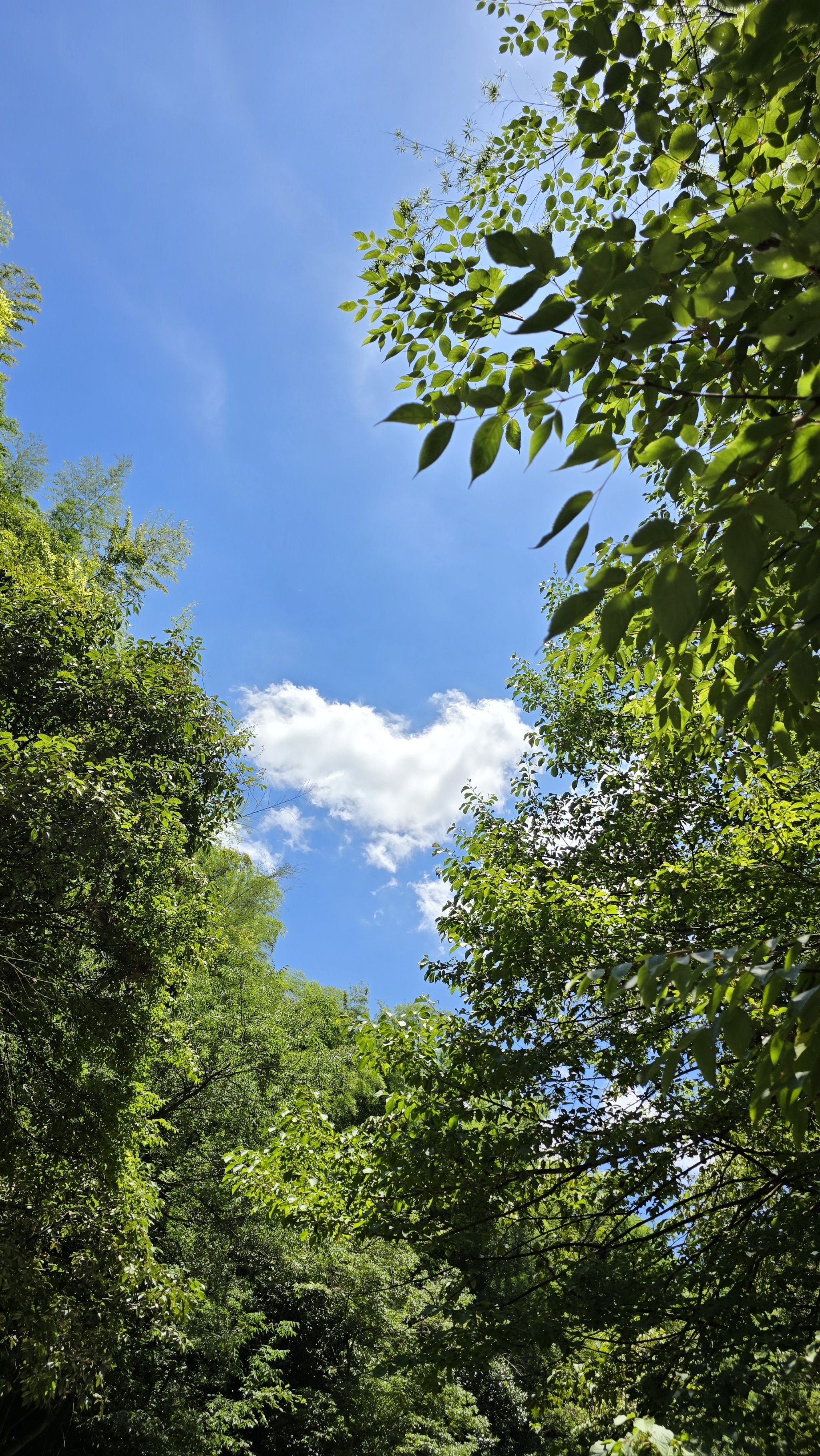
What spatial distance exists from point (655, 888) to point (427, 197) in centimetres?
430

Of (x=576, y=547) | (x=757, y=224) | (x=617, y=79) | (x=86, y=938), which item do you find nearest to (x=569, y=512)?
(x=576, y=547)

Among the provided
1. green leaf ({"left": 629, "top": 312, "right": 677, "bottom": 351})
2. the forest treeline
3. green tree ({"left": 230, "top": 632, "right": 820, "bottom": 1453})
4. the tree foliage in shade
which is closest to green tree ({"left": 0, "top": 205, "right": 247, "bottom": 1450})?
the forest treeline

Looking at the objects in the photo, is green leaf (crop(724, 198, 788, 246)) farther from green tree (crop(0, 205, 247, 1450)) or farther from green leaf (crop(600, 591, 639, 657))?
green tree (crop(0, 205, 247, 1450))

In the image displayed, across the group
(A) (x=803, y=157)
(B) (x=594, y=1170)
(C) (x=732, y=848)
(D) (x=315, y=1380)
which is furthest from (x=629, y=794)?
(D) (x=315, y=1380)

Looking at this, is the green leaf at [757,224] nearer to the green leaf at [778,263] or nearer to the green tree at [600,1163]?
the green leaf at [778,263]

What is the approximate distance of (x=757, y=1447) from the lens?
2756 mm

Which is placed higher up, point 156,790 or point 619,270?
point 156,790

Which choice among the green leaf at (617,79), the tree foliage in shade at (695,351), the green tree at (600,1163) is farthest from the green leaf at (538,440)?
the green tree at (600,1163)

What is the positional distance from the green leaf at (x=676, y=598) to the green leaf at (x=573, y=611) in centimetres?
9

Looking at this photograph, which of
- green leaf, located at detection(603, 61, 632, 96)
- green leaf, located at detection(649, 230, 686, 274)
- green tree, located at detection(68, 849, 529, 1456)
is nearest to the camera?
green leaf, located at detection(649, 230, 686, 274)

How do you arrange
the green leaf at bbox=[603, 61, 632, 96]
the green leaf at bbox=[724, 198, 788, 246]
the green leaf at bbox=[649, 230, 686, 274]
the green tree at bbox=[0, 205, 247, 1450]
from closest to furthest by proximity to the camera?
the green leaf at bbox=[724, 198, 788, 246] → the green leaf at bbox=[649, 230, 686, 274] → the green leaf at bbox=[603, 61, 632, 96] → the green tree at bbox=[0, 205, 247, 1450]

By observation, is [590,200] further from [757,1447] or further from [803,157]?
[757,1447]

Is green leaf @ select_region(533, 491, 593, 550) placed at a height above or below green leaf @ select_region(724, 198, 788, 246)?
below

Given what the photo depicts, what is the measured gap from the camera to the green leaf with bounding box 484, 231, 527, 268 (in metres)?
1.08
